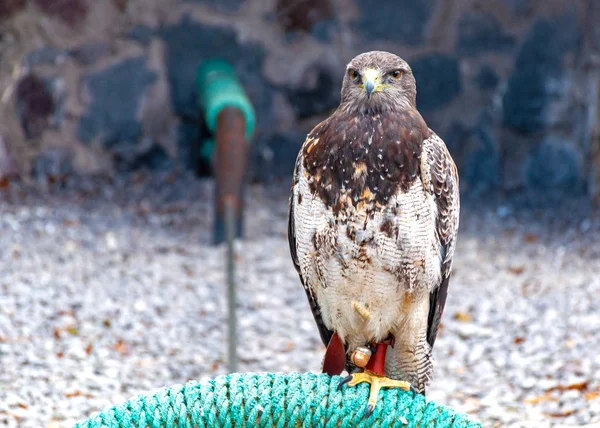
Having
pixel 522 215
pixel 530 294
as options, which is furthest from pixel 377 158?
pixel 522 215

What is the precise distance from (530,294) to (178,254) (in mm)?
1986

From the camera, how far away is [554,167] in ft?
20.1

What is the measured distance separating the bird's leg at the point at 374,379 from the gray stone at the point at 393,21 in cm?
394

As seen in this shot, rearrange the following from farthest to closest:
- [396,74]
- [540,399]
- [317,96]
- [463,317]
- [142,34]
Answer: [317,96]
[142,34]
[463,317]
[540,399]
[396,74]

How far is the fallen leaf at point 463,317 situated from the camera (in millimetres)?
4461

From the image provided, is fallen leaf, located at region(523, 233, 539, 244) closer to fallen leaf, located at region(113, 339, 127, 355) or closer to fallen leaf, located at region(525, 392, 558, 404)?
fallen leaf, located at region(525, 392, 558, 404)

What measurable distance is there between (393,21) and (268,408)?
4.50m

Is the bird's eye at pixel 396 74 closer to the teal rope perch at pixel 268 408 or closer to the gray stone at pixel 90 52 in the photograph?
the teal rope perch at pixel 268 408

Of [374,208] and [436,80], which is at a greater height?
[436,80]

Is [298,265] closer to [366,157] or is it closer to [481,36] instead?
[366,157]

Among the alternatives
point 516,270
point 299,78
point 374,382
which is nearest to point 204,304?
point 516,270

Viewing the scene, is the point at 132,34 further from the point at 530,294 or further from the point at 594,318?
the point at 594,318

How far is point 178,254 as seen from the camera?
5164mm

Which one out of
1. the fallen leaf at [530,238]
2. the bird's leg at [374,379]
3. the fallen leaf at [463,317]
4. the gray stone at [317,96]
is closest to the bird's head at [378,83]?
the bird's leg at [374,379]
